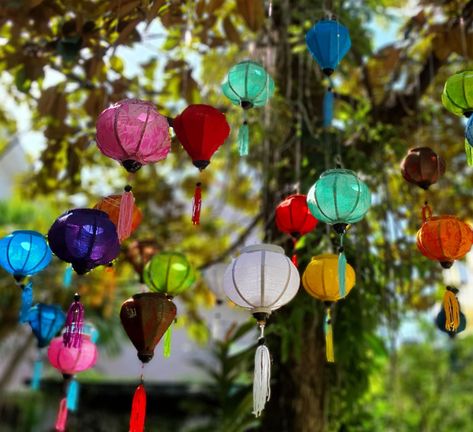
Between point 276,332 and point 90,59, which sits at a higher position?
point 90,59

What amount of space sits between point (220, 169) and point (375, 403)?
1.98 meters

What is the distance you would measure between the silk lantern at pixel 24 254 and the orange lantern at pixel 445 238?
1.15 m

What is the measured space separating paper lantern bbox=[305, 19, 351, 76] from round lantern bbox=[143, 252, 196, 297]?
82 cm

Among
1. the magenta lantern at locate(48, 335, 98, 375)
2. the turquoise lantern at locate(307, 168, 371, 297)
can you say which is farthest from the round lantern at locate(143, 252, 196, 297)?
the turquoise lantern at locate(307, 168, 371, 297)

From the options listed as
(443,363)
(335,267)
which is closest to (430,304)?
(335,267)

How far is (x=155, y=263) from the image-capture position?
6.82 ft

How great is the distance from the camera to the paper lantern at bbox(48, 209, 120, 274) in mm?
1517

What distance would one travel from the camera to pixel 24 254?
1.81 meters

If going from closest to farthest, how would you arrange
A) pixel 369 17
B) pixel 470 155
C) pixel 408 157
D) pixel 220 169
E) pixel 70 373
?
pixel 470 155, pixel 408 157, pixel 70 373, pixel 369 17, pixel 220 169

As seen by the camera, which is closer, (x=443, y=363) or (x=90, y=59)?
(x=90, y=59)

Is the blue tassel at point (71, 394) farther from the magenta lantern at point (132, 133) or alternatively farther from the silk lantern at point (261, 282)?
the magenta lantern at point (132, 133)

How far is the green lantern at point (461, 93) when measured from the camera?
5.42 feet

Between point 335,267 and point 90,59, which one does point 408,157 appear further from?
point 90,59

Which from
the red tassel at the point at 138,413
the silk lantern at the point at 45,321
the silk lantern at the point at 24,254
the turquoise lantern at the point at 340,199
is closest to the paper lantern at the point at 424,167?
the turquoise lantern at the point at 340,199
